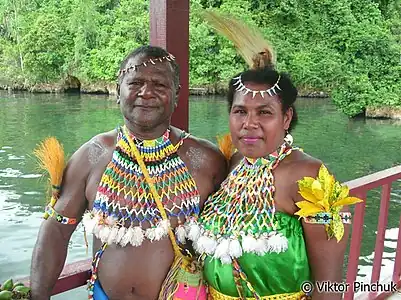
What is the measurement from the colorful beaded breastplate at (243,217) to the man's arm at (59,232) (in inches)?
15.2

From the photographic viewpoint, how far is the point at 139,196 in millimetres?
1754

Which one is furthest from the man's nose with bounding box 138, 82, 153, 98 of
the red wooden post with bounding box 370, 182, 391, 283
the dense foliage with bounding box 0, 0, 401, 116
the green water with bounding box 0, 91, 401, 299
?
the dense foliage with bounding box 0, 0, 401, 116

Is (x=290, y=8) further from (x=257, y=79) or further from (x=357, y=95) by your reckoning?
(x=257, y=79)

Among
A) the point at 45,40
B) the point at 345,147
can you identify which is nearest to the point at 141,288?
the point at 345,147

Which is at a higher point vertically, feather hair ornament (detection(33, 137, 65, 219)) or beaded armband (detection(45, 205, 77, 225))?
feather hair ornament (detection(33, 137, 65, 219))

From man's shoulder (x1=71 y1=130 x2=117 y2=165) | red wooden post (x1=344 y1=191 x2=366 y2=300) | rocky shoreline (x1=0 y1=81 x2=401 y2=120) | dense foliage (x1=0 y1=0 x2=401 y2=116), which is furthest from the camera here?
rocky shoreline (x1=0 y1=81 x2=401 y2=120)

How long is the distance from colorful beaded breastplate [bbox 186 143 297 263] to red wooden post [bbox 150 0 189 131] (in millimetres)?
523

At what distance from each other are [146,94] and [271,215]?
0.56m

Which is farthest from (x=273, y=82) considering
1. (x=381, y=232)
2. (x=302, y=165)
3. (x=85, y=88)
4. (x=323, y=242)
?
(x=85, y=88)

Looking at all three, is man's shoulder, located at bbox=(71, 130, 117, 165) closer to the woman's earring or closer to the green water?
the woman's earring

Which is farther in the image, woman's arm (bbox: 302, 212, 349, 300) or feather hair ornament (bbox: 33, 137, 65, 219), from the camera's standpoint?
feather hair ornament (bbox: 33, 137, 65, 219)

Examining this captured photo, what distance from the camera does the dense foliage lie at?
27250mm

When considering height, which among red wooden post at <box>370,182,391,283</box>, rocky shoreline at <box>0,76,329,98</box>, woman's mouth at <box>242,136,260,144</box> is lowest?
rocky shoreline at <box>0,76,329,98</box>

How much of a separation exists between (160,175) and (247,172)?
0.30 metres
